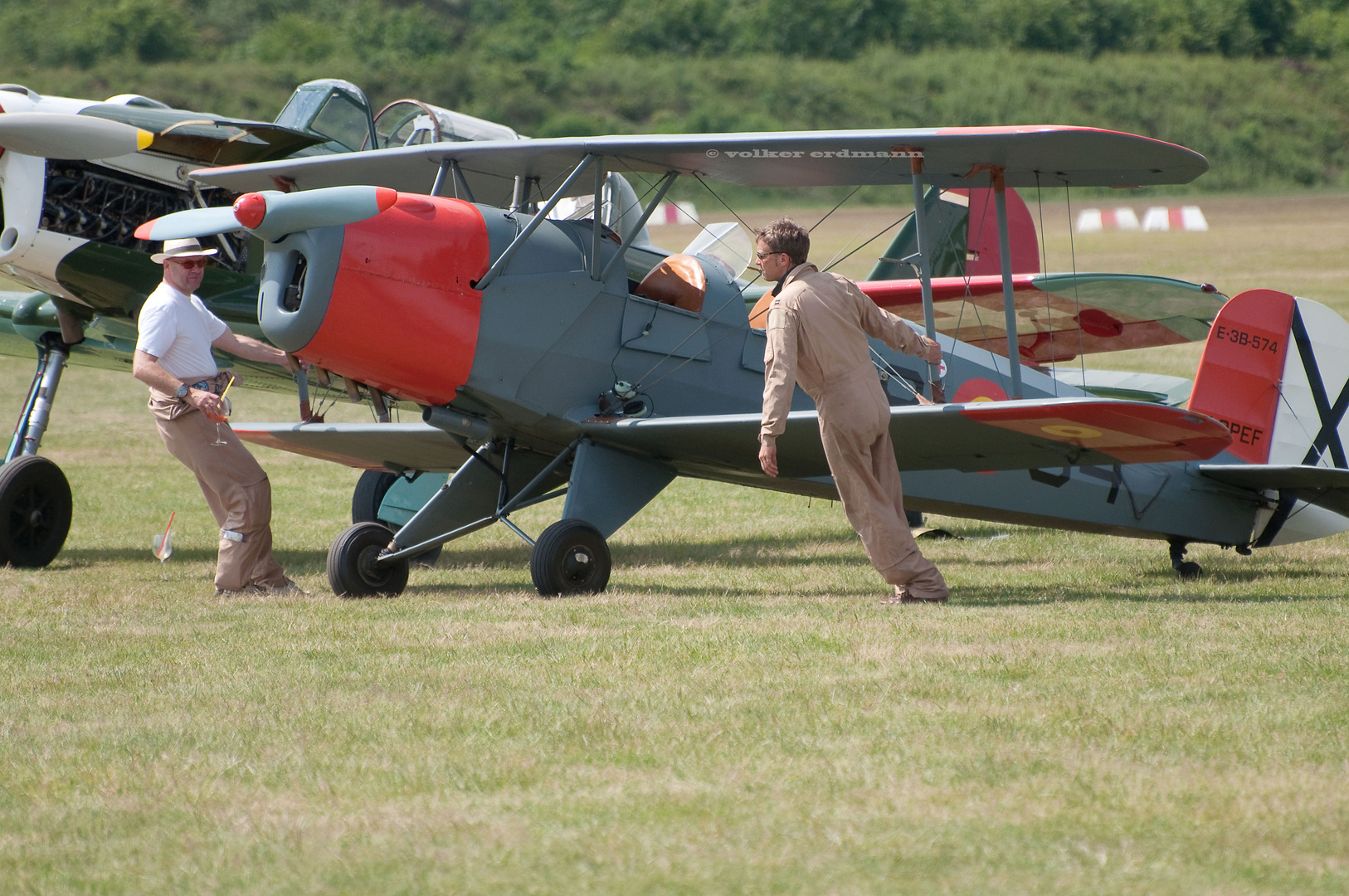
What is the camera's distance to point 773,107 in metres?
55.9

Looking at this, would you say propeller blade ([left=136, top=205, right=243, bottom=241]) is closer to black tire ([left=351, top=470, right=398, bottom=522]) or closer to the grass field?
the grass field

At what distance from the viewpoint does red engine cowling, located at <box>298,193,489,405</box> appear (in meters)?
6.42

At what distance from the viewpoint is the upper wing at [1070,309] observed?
9.36m

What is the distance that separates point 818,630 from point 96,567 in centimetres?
476

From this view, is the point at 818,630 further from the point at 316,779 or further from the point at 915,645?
the point at 316,779

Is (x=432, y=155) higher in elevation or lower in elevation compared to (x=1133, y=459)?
higher

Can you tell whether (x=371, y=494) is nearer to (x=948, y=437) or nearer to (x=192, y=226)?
(x=192, y=226)

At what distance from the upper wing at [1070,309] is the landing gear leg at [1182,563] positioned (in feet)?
4.96

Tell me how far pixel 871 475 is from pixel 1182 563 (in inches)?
93.1

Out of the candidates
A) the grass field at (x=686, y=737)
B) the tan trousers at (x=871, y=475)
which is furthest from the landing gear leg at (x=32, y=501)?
the tan trousers at (x=871, y=475)

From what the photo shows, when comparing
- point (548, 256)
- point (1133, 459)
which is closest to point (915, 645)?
point (1133, 459)

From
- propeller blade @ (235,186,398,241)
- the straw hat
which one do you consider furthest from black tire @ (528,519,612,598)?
the straw hat

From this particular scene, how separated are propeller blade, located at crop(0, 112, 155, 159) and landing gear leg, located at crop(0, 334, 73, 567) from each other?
171cm

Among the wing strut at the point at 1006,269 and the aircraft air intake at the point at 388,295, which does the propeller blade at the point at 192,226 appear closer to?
the aircraft air intake at the point at 388,295
